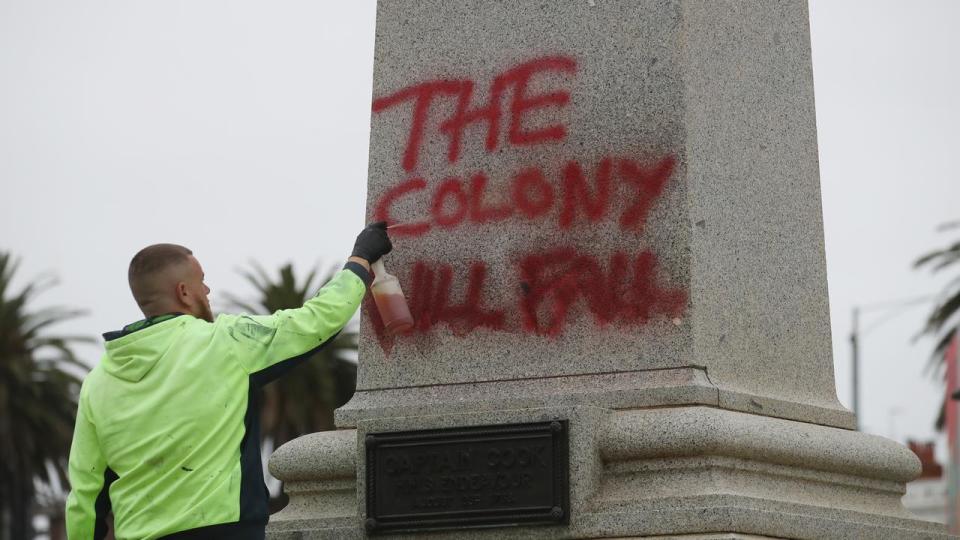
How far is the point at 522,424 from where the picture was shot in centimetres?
660

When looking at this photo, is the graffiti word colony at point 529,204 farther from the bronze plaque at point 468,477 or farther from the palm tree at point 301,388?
the palm tree at point 301,388

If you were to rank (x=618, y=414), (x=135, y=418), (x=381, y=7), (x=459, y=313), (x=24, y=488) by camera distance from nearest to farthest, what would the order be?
(x=135, y=418), (x=618, y=414), (x=459, y=313), (x=381, y=7), (x=24, y=488)

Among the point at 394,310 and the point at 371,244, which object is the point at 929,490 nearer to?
the point at 394,310

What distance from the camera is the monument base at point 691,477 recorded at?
6.29 m

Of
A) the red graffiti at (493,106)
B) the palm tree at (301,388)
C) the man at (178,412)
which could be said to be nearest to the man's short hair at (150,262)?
the man at (178,412)

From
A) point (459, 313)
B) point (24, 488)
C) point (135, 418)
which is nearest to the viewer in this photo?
point (135, 418)

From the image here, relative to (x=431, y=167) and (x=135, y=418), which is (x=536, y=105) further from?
(x=135, y=418)

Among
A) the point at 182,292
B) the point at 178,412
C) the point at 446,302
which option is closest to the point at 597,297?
the point at 446,302

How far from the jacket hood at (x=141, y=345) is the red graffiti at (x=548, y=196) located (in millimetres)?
1794

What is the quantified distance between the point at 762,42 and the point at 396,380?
1.97 meters

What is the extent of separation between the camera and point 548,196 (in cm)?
697

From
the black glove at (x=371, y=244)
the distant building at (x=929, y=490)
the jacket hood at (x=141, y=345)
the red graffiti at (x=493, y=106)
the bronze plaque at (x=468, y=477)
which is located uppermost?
the red graffiti at (x=493, y=106)

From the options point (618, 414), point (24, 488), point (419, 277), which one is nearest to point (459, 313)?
point (419, 277)

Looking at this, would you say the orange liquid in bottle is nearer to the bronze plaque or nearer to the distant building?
the bronze plaque
